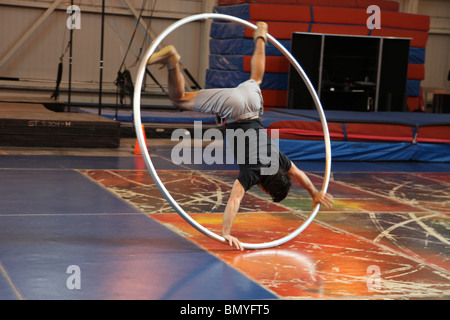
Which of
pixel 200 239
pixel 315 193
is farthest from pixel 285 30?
pixel 200 239

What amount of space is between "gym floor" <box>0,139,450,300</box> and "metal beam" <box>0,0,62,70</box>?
25.7 feet

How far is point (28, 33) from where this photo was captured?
1628 centimetres

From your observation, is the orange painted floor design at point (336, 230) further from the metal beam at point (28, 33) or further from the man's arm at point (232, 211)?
the metal beam at point (28, 33)

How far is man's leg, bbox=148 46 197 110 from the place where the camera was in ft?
15.5

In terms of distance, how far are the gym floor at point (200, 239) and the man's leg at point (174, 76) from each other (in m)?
1.12

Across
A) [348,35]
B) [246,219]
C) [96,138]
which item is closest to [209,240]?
[246,219]

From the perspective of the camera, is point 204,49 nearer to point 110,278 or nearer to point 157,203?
point 157,203

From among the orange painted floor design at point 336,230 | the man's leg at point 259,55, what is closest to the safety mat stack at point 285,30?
the orange painted floor design at point 336,230

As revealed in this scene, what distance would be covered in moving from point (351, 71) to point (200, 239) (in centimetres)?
1009

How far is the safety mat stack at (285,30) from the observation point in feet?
43.9

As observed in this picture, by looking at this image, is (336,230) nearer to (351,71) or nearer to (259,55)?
(259,55)

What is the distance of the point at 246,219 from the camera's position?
6.33 m

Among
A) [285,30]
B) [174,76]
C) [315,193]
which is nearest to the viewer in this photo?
[174,76]

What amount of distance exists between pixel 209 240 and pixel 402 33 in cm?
1025
